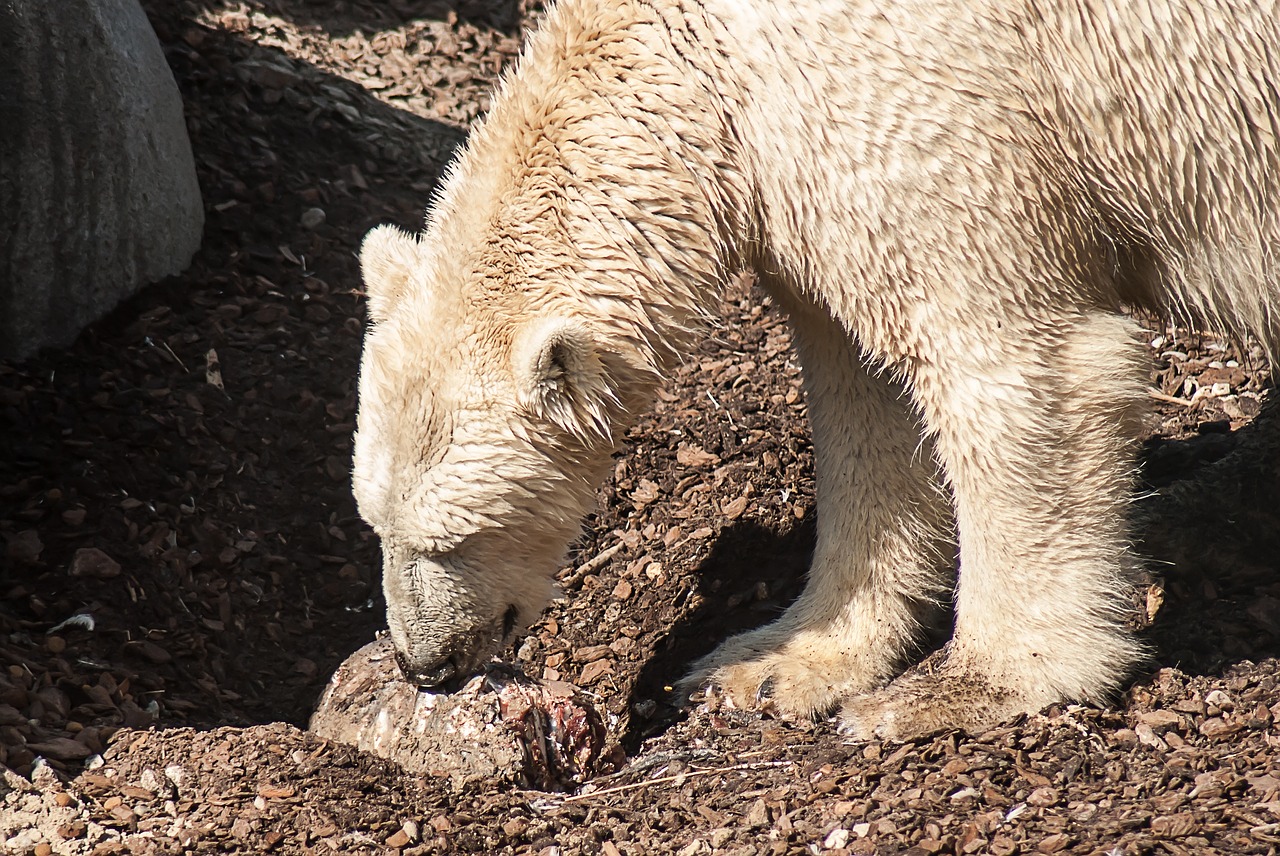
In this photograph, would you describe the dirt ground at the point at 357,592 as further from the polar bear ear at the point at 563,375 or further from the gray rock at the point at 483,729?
the polar bear ear at the point at 563,375

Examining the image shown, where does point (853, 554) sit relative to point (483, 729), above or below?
above

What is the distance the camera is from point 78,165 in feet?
14.9

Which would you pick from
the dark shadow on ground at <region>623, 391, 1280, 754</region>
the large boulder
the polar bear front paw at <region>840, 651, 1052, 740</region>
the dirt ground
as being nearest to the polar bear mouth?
the dirt ground

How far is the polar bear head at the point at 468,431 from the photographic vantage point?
3041mm

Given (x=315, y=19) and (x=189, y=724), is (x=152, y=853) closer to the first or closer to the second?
(x=189, y=724)

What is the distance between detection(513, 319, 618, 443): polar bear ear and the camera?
9.52 feet

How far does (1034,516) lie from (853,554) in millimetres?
872

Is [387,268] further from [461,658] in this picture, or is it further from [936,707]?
[936,707]

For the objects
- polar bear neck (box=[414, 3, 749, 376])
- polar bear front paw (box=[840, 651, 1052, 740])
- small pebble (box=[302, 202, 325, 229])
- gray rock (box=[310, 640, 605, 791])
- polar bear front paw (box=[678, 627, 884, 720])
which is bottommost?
gray rock (box=[310, 640, 605, 791])

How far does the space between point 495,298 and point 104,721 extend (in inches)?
73.3

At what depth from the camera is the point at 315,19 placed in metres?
7.05

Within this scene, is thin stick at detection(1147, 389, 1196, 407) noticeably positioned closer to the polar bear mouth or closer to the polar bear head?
the polar bear head

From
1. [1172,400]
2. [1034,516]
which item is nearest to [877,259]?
[1034,516]

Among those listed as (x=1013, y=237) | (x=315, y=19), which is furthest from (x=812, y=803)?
(x=315, y=19)
